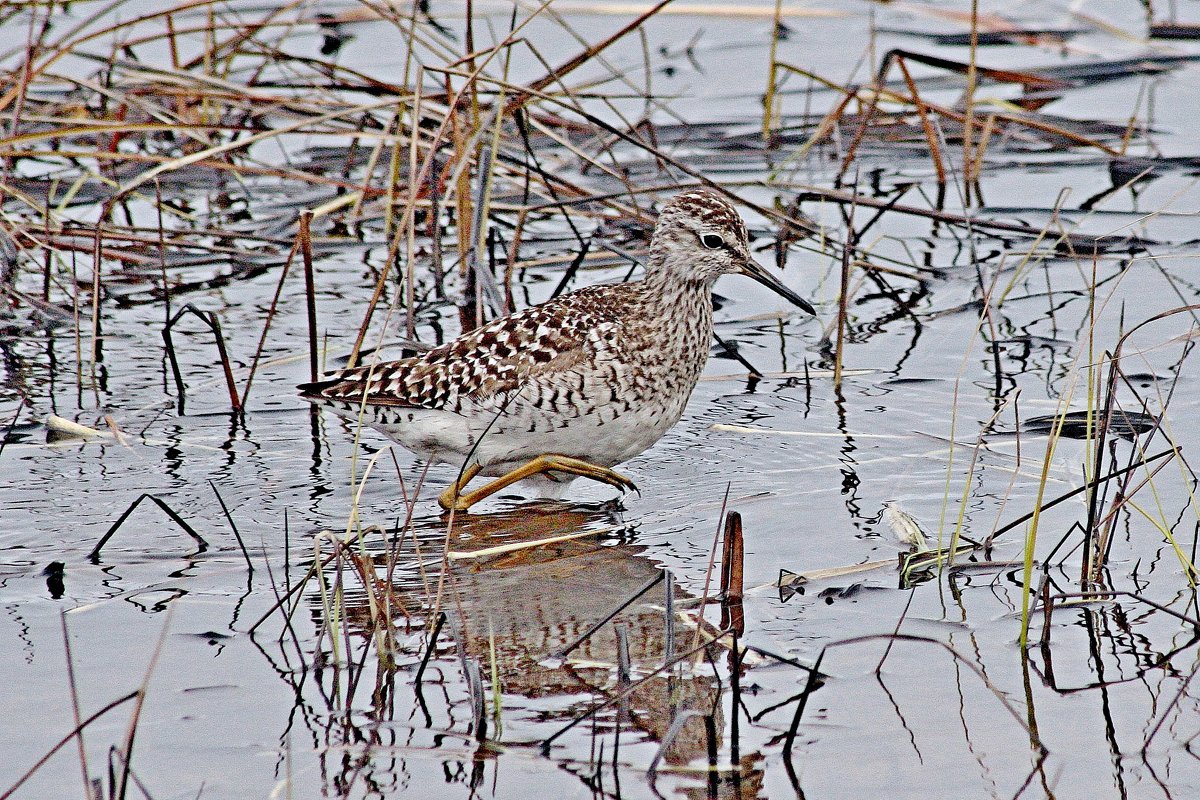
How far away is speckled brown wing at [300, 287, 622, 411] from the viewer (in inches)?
267

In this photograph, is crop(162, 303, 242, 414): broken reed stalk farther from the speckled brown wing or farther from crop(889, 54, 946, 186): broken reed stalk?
crop(889, 54, 946, 186): broken reed stalk

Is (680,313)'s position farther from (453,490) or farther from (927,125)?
(927,125)

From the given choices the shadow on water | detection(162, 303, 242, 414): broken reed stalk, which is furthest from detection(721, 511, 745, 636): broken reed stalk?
detection(162, 303, 242, 414): broken reed stalk

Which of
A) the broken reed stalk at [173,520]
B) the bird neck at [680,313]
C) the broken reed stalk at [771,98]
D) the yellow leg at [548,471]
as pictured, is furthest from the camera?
the broken reed stalk at [771,98]

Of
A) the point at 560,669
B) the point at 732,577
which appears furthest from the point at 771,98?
the point at 560,669

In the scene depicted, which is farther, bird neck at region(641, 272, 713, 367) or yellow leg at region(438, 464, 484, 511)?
bird neck at region(641, 272, 713, 367)

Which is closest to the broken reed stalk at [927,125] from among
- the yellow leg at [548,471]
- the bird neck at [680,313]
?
the bird neck at [680,313]

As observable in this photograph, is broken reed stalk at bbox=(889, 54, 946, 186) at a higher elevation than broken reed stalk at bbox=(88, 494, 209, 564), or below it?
higher

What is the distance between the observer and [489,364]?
6867 millimetres

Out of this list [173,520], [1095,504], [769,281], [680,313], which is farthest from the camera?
[769,281]

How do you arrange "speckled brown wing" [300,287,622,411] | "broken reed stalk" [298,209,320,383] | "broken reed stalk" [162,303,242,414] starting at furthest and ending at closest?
"broken reed stalk" [298,209,320,383], "broken reed stalk" [162,303,242,414], "speckled brown wing" [300,287,622,411]

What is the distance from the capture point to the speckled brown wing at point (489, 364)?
6777mm

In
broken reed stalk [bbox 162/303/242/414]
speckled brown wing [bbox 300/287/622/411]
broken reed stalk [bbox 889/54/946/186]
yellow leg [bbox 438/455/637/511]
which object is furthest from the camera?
broken reed stalk [bbox 889/54/946/186]

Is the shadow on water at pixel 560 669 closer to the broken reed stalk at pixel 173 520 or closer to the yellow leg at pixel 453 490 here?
the yellow leg at pixel 453 490
